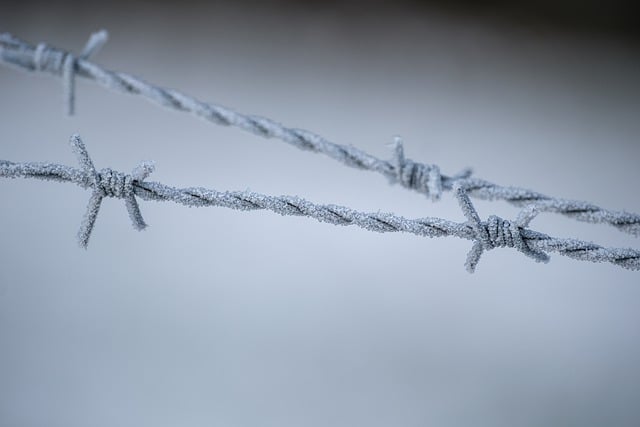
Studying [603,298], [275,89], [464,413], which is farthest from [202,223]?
[603,298]

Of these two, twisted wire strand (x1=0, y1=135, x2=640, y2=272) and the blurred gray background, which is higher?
the blurred gray background

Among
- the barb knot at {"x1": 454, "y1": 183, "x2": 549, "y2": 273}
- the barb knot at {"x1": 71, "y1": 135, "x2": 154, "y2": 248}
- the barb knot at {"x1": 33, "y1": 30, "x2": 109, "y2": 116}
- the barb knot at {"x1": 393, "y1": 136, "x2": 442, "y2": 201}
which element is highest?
the barb knot at {"x1": 393, "y1": 136, "x2": 442, "y2": 201}

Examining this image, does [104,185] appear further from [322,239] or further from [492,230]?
[322,239]

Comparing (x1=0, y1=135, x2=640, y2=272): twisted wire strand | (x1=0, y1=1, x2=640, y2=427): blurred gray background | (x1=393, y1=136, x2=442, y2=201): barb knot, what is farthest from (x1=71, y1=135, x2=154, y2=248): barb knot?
(x1=0, y1=1, x2=640, y2=427): blurred gray background

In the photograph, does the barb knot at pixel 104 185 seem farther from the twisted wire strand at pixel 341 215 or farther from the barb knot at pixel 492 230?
the barb knot at pixel 492 230

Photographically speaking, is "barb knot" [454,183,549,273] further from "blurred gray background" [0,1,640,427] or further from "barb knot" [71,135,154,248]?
"blurred gray background" [0,1,640,427]

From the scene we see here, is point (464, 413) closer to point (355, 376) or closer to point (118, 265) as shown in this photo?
point (355, 376)
